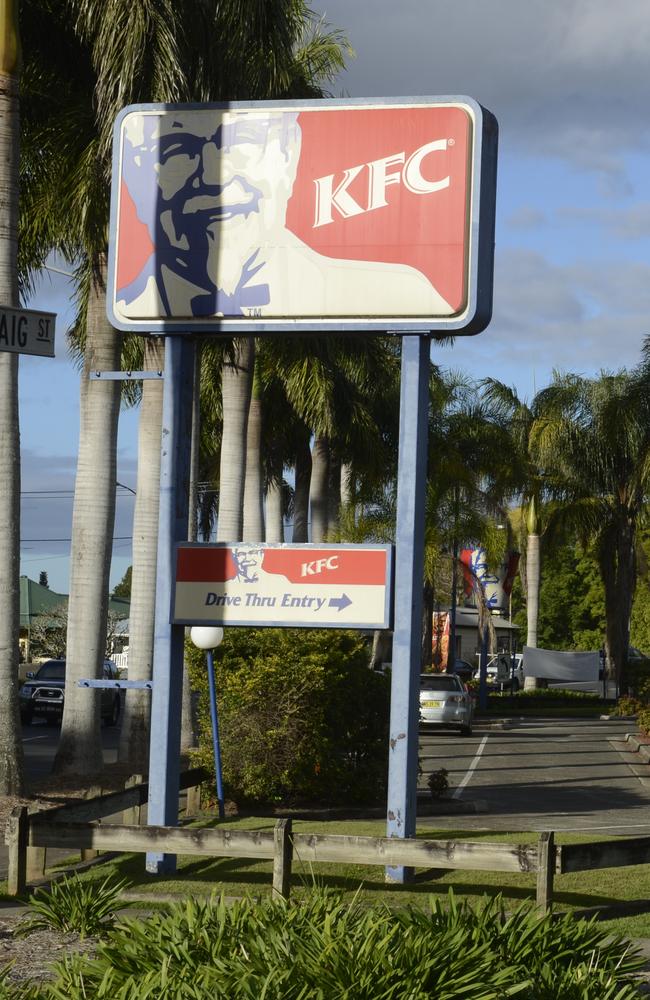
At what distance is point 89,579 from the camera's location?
18375 millimetres

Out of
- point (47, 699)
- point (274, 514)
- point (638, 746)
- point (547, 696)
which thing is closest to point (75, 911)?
point (638, 746)

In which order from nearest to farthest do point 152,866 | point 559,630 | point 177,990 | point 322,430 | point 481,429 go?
1. point 177,990
2. point 152,866
3. point 322,430
4. point 481,429
5. point 559,630

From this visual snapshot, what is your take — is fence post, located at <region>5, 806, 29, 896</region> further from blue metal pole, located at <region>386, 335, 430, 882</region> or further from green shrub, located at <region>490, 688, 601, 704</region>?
green shrub, located at <region>490, 688, 601, 704</region>

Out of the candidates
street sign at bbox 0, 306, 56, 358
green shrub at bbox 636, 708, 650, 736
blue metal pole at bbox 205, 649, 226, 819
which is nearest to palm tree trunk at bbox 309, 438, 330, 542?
green shrub at bbox 636, 708, 650, 736

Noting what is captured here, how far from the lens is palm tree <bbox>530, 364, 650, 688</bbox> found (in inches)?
1832

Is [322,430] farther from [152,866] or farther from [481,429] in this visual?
[152,866]

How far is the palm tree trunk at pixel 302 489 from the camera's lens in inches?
1821

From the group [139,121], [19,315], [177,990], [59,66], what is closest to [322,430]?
[59,66]

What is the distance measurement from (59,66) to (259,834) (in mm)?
13310

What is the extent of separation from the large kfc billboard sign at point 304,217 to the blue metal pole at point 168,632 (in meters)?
0.87

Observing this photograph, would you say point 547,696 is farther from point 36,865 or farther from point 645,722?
point 36,865

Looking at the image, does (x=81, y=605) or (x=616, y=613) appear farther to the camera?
(x=616, y=613)

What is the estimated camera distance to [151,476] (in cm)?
2102

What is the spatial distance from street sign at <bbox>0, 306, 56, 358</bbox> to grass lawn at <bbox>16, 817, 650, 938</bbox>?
381cm
